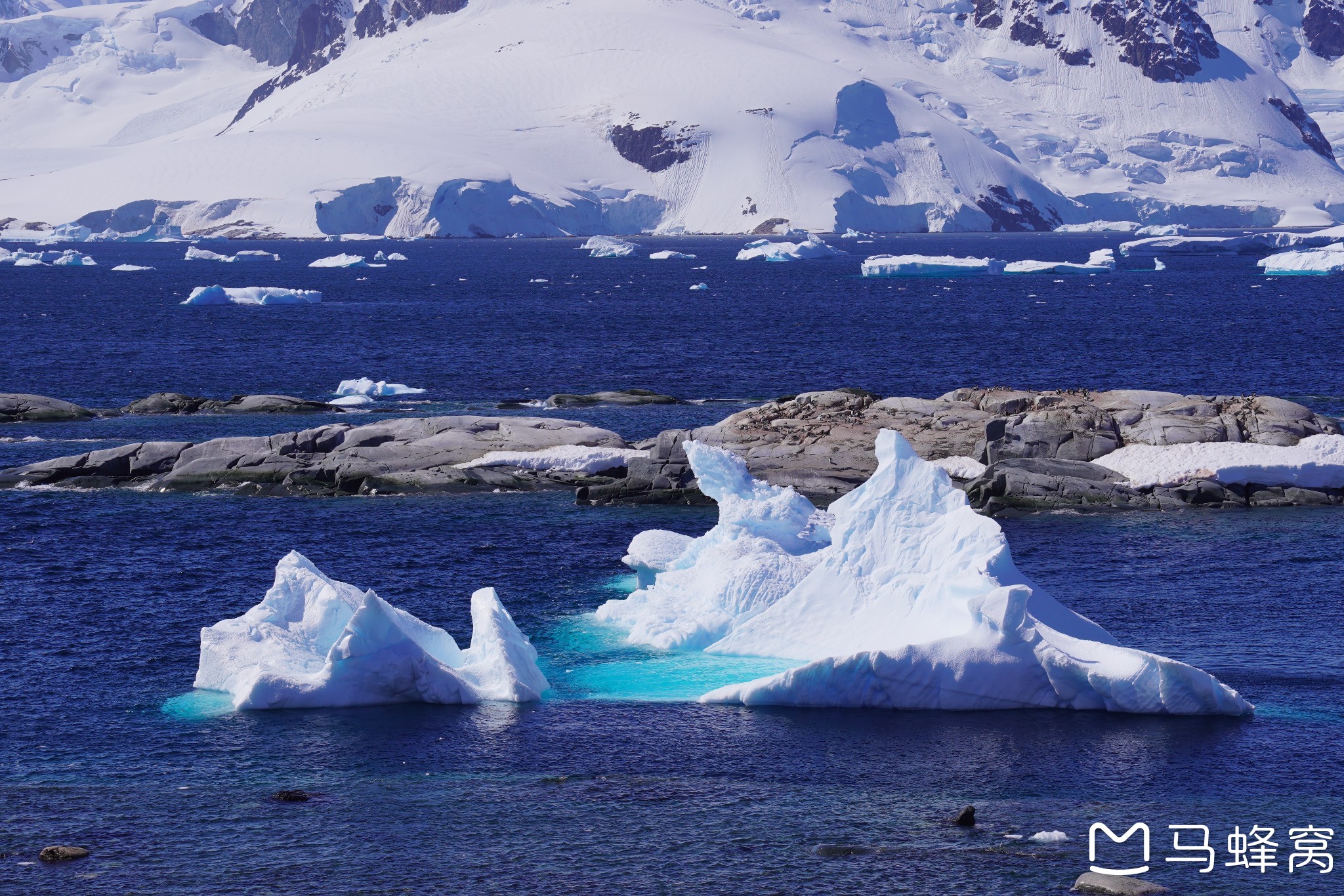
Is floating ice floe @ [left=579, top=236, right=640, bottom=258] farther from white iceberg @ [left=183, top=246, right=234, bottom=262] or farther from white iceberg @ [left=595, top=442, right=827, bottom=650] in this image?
white iceberg @ [left=595, top=442, right=827, bottom=650]

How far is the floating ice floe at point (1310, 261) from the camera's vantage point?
140500 millimetres

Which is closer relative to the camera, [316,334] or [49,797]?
[49,797]

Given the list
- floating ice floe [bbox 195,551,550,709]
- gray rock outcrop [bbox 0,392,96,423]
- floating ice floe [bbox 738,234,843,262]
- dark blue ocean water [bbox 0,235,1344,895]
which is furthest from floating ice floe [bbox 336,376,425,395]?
floating ice floe [bbox 738,234,843,262]

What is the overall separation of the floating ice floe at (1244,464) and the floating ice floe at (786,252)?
136 metres

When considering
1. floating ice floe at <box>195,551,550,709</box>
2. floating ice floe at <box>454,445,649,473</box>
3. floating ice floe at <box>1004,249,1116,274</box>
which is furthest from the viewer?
floating ice floe at <box>1004,249,1116,274</box>

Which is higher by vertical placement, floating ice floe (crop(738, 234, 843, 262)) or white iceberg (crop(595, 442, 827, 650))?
white iceberg (crop(595, 442, 827, 650))

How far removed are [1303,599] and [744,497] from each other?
40.3 ft

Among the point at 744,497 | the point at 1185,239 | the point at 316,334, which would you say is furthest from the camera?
the point at 1185,239

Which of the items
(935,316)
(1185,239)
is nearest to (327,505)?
(935,316)

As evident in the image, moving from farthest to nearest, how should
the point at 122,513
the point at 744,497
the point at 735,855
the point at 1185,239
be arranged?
the point at 1185,239 → the point at 122,513 → the point at 744,497 → the point at 735,855

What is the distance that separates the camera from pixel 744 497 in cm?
3538

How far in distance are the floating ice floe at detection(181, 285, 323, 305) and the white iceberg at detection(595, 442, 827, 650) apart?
8096 centimetres

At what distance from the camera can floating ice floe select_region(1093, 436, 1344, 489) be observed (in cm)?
4381

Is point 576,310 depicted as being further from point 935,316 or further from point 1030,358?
point 1030,358
